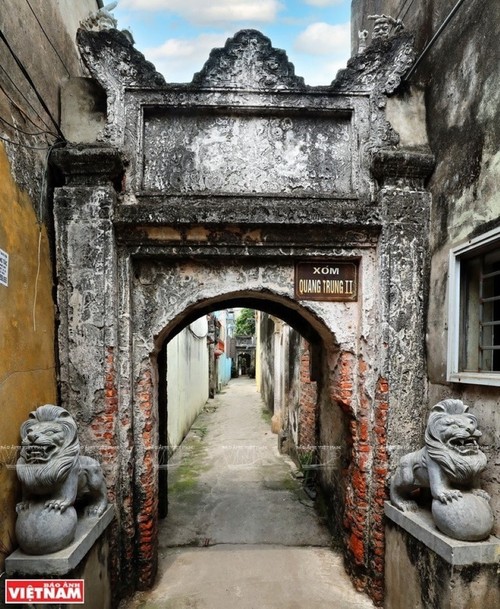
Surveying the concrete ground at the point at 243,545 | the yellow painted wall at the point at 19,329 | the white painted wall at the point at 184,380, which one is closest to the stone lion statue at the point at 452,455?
the concrete ground at the point at 243,545

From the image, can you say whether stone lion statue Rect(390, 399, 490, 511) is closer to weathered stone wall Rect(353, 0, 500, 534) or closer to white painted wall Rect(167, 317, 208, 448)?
weathered stone wall Rect(353, 0, 500, 534)

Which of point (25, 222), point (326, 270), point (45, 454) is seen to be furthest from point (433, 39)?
point (45, 454)

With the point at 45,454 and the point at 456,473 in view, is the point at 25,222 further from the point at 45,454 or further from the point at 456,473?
the point at 456,473

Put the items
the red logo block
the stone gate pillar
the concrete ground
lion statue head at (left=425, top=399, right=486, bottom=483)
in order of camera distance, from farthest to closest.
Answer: the concrete ground → the stone gate pillar → lion statue head at (left=425, top=399, right=486, bottom=483) → the red logo block

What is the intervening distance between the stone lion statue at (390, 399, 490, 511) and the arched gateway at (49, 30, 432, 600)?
→ 0.54 metres

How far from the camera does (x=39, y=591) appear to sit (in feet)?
7.64

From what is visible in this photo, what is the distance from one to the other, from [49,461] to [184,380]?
23.1 feet

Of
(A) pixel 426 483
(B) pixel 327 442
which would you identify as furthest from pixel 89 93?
(B) pixel 327 442

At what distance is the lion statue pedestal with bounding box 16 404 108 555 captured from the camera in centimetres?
244

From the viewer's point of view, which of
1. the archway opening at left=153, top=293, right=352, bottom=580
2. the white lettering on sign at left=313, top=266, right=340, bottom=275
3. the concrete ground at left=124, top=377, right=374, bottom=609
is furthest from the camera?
the archway opening at left=153, top=293, right=352, bottom=580

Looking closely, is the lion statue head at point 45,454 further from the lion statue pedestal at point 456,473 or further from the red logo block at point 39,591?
the lion statue pedestal at point 456,473

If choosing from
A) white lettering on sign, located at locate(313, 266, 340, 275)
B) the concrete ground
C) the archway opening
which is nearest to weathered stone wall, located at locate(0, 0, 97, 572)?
the archway opening

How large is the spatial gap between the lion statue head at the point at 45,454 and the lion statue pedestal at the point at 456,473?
2529 millimetres

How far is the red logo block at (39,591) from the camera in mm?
2314
